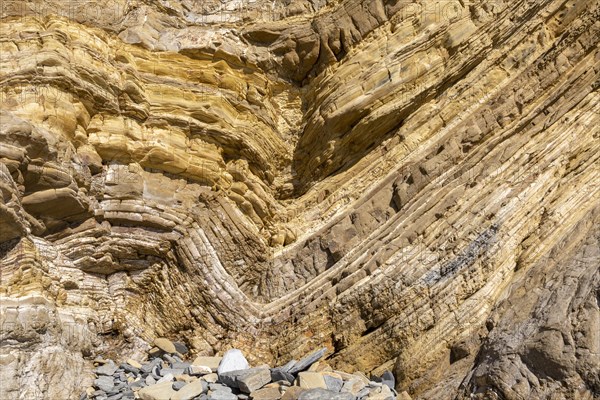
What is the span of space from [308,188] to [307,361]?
3.19 meters

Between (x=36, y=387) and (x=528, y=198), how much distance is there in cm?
536

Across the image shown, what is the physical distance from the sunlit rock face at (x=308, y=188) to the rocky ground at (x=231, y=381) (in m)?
0.34

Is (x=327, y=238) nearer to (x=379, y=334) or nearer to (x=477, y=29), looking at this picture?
(x=379, y=334)

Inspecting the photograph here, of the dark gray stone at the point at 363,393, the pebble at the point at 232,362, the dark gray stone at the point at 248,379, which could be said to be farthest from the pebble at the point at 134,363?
the dark gray stone at the point at 363,393

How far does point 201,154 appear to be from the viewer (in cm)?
853

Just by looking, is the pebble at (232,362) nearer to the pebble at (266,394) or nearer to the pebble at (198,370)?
the pebble at (198,370)

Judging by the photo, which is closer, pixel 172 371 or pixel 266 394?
pixel 266 394

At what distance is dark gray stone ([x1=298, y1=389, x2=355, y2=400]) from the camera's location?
5.60m

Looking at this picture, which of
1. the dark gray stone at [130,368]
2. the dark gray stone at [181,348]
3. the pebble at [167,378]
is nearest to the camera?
the pebble at [167,378]

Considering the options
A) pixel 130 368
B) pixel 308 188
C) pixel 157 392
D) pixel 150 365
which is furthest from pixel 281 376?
pixel 308 188

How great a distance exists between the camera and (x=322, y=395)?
5625 millimetres

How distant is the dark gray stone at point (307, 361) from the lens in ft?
21.2

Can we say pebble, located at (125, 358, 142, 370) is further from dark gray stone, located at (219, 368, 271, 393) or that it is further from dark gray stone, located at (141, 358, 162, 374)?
dark gray stone, located at (219, 368, 271, 393)

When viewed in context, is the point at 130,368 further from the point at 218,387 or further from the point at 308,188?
the point at 308,188
